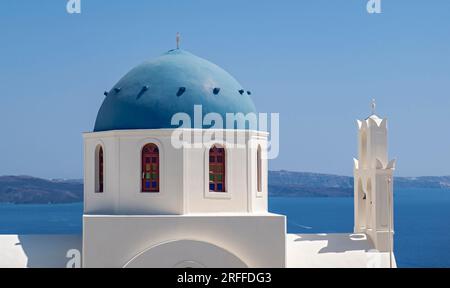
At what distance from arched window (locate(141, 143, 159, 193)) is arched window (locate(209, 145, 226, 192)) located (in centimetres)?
156

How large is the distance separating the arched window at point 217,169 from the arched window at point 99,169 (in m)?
3.36

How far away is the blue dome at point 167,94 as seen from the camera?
23.6m

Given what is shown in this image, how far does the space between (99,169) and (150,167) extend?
188cm

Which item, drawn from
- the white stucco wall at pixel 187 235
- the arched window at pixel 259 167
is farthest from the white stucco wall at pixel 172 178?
the white stucco wall at pixel 187 235

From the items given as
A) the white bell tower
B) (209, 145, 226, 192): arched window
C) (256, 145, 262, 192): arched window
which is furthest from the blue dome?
the white bell tower

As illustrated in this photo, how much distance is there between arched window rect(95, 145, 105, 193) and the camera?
24594 millimetres

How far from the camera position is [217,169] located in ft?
78.5

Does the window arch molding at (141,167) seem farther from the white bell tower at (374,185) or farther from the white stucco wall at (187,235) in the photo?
the white bell tower at (374,185)

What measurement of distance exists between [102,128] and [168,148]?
8.16ft

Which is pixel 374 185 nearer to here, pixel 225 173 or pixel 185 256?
pixel 225 173

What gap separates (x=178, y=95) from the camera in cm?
2366

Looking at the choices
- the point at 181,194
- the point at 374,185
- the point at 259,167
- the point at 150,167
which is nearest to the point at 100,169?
the point at 150,167
